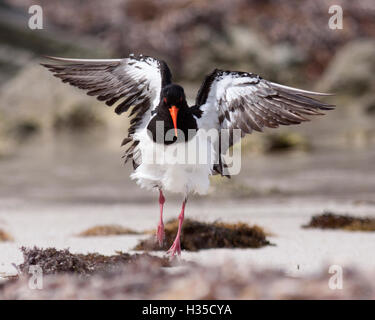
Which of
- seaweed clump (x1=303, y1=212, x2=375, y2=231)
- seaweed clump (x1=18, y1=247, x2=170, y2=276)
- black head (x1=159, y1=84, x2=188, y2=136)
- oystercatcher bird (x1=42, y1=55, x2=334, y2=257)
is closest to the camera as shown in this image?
seaweed clump (x1=18, y1=247, x2=170, y2=276)

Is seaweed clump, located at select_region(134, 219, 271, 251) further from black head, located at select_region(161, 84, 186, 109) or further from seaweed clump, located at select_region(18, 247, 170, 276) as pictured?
black head, located at select_region(161, 84, 186, 109)

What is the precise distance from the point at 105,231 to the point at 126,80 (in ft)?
9.55

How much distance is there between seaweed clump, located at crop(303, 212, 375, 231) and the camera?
34.0ft

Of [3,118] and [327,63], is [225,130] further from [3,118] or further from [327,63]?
[327,63]

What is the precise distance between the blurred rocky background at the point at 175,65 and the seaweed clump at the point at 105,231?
5.91 metres

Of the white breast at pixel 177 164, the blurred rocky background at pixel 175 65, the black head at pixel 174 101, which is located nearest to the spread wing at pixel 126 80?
the white breast at pixel 177 164

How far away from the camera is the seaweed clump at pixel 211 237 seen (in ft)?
28.5

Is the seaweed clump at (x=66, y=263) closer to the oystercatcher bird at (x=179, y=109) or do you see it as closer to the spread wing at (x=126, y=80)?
the oystercatcher bird at (x=179, y=109)

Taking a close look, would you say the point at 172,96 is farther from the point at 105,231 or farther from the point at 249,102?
the point at 105,231

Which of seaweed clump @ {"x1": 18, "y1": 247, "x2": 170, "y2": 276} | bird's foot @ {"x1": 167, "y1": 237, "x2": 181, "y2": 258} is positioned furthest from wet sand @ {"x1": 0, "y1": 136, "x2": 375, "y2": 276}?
seaweed clump @ {"x1": 18, "y1": 247, "x2": 170, "y2": 276}

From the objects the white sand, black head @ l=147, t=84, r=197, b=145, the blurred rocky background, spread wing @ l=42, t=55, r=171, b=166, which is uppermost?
the blurred rocky background

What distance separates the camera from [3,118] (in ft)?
118

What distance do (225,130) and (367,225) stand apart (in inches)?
139
